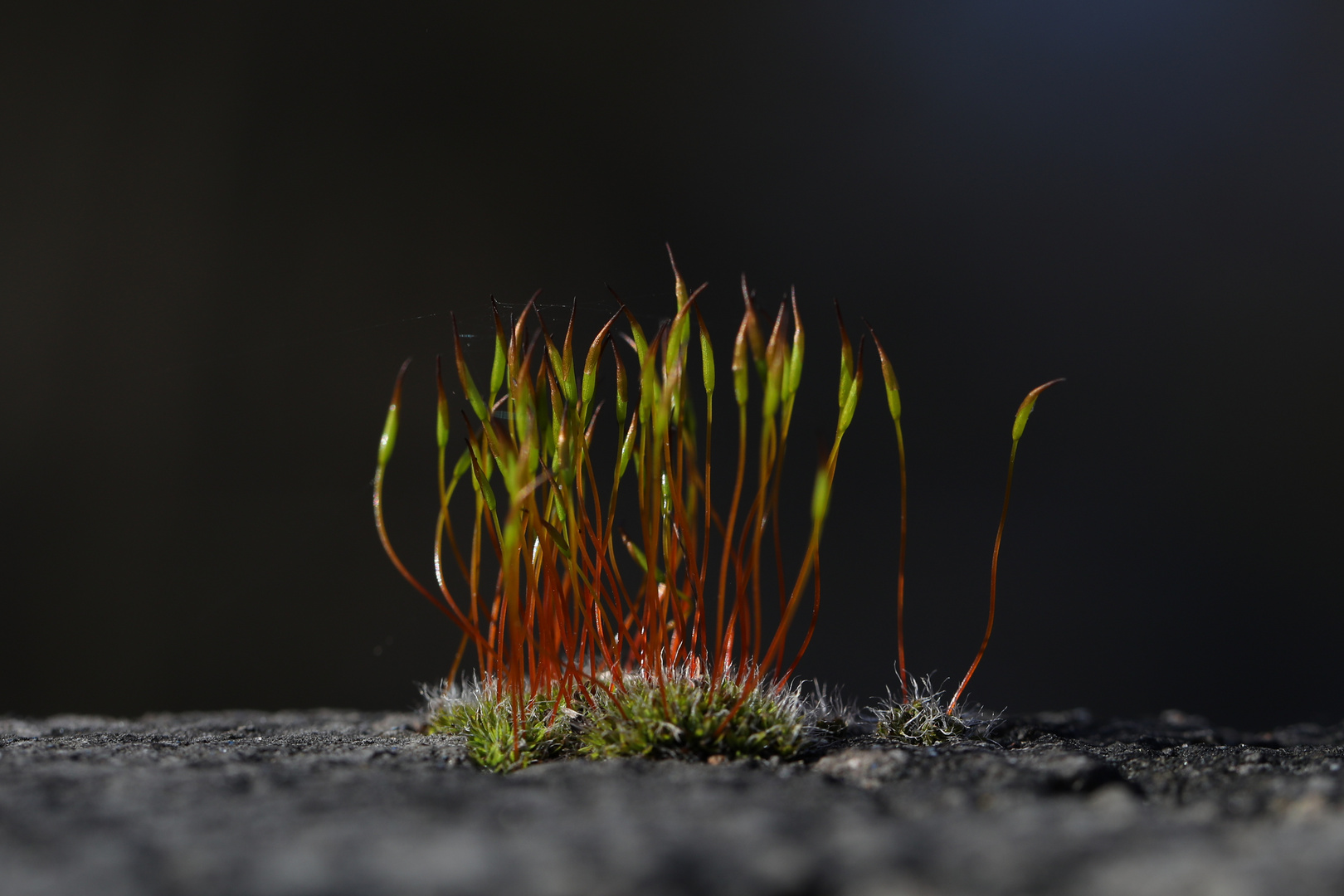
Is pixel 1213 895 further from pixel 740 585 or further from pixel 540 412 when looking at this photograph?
pixel 540 412

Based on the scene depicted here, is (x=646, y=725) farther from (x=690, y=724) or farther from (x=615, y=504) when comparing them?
(x=615, y=504)

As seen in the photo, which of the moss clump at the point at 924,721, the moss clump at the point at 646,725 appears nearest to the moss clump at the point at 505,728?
the moss clump at the point at 646,725

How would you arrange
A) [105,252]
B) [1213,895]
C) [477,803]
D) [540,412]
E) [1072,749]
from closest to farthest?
[1213,895], [477,803], [540,412], [1072,749], [105,252]

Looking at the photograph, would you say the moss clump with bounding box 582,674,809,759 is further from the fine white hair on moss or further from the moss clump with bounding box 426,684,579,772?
the fine white hair on moss

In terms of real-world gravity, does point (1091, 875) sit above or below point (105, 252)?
below

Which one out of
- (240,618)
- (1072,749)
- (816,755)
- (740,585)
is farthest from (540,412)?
(240,618)

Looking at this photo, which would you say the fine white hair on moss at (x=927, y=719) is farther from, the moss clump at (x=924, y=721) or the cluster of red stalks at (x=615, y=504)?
the cluster of red stalks at (x=615, y=504)

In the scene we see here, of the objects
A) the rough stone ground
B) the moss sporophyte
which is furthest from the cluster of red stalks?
the rough stone ground
